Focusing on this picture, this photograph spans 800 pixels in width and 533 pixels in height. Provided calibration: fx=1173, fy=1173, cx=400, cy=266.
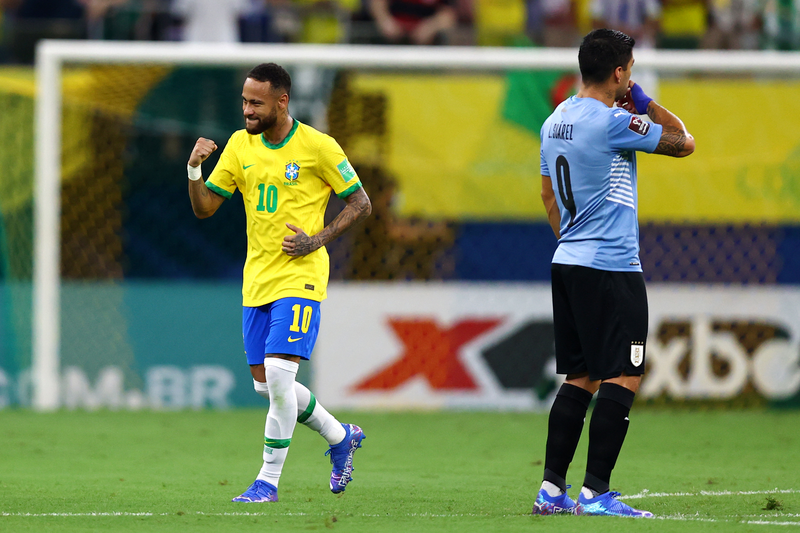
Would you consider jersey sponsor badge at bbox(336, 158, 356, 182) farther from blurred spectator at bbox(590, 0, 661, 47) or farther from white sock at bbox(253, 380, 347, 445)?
blurred spectator at bbox(590, 0, 661, 47)

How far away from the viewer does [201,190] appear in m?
5.98

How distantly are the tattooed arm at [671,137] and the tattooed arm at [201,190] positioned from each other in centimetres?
213

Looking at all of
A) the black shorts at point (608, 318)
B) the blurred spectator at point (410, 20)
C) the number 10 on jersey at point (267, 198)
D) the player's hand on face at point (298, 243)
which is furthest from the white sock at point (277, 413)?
the blurred spectator at point (410, 20)

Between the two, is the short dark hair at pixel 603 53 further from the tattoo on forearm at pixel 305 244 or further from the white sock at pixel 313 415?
the white sock at pixel 313 415

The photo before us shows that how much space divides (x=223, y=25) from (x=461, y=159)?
343 centimetres

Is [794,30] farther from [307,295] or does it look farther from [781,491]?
A: [307,295]

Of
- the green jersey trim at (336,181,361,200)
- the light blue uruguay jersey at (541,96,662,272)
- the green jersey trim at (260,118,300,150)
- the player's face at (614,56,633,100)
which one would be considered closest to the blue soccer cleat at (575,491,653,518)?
the light blue uruguay jersey at (541,96,662,272)

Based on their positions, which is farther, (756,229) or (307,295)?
(756,229)

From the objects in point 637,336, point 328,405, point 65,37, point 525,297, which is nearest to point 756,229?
point 525,297

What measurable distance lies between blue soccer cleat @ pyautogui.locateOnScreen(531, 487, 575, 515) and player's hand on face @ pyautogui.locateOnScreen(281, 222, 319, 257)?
5.41ft

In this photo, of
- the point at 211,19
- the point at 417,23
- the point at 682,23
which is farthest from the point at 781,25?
the point at 211,19

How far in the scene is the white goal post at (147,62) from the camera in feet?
34.8

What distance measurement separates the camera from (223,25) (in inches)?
507

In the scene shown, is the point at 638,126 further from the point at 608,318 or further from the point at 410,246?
the point at 410,246
